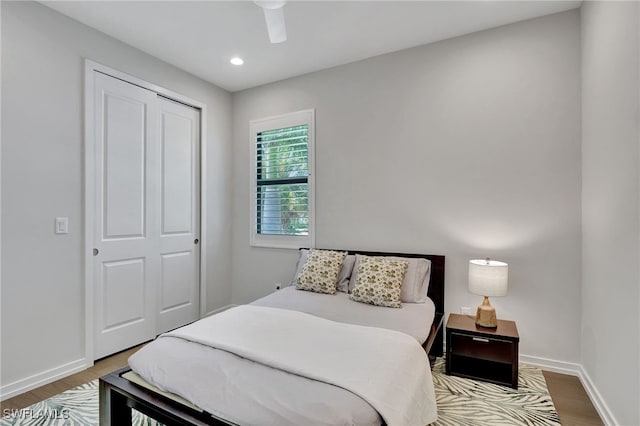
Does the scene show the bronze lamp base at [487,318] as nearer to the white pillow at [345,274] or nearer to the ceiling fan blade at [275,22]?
the white pillow at [345,274]

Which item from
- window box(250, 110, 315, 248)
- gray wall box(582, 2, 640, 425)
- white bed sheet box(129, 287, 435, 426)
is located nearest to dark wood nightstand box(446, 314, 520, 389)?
gray wall box(582, 2, 640, 425)

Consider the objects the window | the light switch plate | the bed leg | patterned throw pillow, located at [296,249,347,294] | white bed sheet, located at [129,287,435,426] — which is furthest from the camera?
the window

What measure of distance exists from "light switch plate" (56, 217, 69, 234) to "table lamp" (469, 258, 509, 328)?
10.3 feet

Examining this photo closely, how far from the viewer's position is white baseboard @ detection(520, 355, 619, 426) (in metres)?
1.90

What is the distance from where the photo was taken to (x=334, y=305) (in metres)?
2.50

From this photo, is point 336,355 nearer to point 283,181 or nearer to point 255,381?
point 255,381

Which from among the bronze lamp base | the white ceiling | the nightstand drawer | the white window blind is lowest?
the nightstand drawer

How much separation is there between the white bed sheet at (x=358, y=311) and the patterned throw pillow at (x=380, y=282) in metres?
0.06

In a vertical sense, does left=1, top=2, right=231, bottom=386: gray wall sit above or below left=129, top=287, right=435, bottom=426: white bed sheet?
above

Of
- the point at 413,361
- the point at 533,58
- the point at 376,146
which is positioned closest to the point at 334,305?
the point at 413,361

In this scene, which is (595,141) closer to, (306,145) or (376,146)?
(376,146)

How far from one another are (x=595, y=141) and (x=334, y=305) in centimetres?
213

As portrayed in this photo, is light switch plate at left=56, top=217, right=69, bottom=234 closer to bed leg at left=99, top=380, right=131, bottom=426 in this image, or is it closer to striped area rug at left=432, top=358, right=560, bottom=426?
bed leg at left=99, top=380, right=131, bottom=426

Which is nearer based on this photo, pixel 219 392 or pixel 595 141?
pixel 219 392
